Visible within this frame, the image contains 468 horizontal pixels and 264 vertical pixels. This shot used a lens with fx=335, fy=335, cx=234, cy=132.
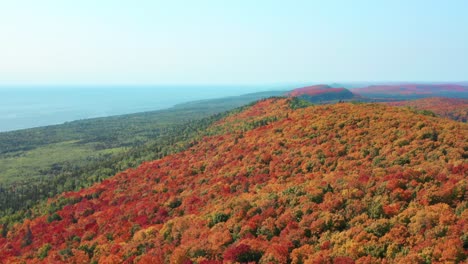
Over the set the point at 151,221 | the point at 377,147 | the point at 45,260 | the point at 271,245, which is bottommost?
the point at 45,260

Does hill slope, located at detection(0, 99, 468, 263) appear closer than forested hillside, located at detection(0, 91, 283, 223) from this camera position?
Yes

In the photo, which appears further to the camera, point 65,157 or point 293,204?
point 65,157

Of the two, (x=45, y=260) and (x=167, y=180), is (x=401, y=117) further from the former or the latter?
(x=45, y=260)

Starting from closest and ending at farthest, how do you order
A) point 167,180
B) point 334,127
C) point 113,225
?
1. point 113,225
2. point 334,127
3. point 167,180

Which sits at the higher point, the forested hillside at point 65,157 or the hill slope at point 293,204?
the hill slope at point 293,204

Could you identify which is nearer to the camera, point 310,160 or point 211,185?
point 310,160

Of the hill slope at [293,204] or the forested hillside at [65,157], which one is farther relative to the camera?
the forested hillside at [65,157]

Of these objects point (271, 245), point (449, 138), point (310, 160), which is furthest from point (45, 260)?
point (449, 138)

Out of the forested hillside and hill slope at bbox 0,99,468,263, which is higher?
hill slope at bbox 0,99,468,263
